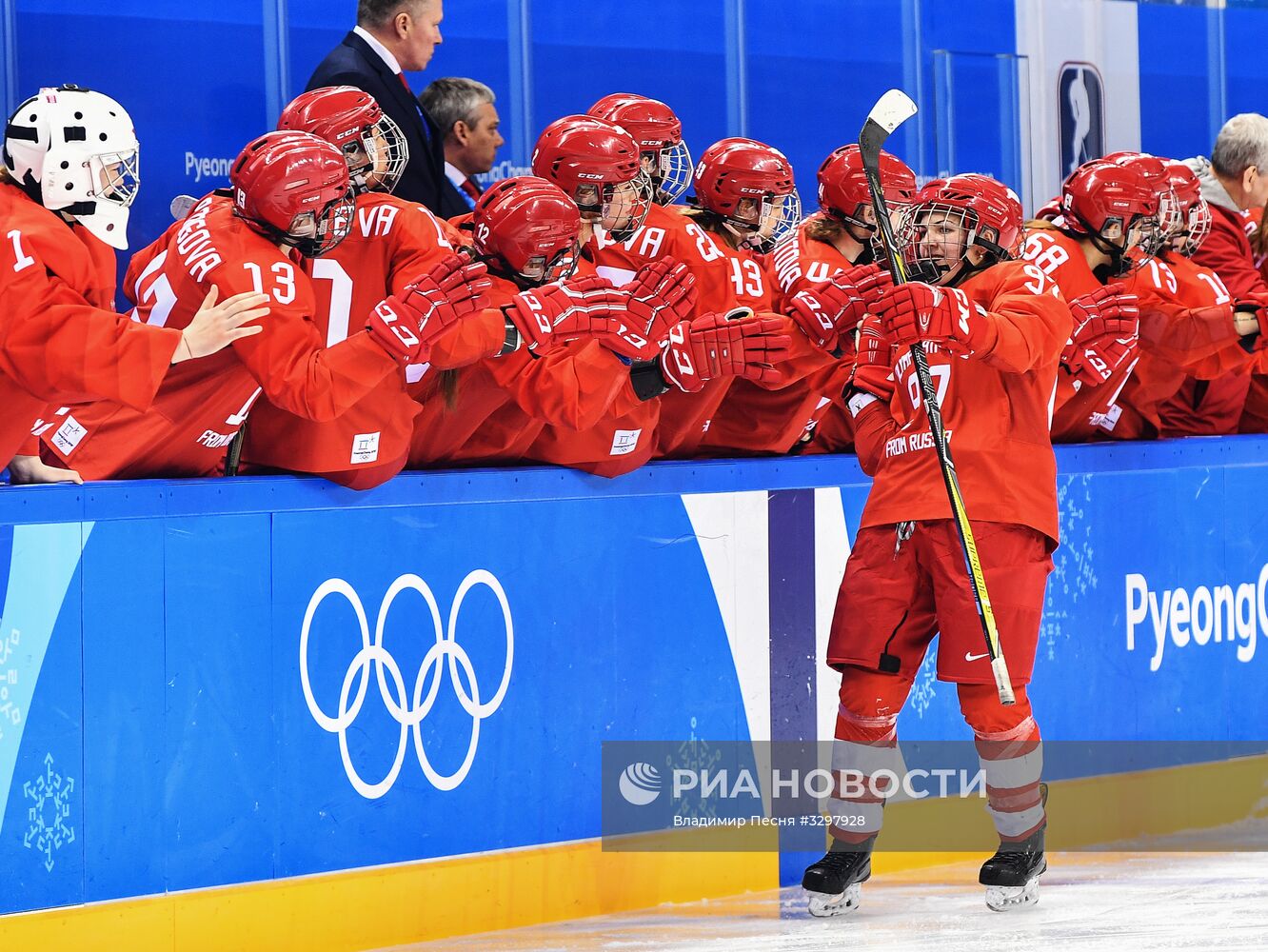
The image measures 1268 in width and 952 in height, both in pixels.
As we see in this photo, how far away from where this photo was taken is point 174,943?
4695 millimetres

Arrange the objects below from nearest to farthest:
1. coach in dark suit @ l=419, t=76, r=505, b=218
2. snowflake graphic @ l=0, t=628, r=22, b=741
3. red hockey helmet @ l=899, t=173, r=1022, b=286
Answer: snowflake graphic @ l=0, t=628, r=22, b=741
red hockey helmet @ l=899, t=173, r=1022, b=286
coach in dark suit @ l=419, t=76, r=505, b=218

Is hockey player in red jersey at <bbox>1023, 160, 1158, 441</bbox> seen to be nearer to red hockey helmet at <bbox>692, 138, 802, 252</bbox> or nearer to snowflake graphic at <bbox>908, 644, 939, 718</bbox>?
red hockey helmet at <bbox>692, 138, 802, 252</bbox>

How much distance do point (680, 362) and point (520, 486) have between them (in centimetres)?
55

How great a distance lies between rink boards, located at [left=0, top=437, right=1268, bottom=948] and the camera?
4.55 metres

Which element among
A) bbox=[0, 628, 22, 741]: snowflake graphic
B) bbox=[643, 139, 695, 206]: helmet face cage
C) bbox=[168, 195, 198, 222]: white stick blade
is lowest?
bbox=[0, 628, 22, 741]: snowflake graphic

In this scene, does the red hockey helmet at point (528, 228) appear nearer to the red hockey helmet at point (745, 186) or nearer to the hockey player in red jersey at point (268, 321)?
the hockey player in red jersey at point (268, 321)

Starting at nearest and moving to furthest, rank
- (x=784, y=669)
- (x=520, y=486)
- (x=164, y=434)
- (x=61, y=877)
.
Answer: (x=61, y=877) → (x=164, y=434) → (x=520, y=486) → (x=784, y=669)

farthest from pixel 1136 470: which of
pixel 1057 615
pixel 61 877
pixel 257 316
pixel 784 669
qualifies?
pixel 61 877

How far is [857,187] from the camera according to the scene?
6180mm

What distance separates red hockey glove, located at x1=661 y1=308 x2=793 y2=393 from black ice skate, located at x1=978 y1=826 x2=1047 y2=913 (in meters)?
1.33

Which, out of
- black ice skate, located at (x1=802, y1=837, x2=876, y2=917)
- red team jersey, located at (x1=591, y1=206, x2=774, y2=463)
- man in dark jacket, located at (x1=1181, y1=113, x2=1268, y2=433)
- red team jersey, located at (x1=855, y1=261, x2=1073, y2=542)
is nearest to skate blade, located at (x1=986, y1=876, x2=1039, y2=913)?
black ice skate, located at (x1=802, y1=837, x2=876, y2=917)

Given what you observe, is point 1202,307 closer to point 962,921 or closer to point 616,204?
point 616,204

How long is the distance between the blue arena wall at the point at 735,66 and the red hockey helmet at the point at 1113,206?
208 centimetres

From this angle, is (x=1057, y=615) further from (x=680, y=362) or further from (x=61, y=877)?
(x=61, y=877)
